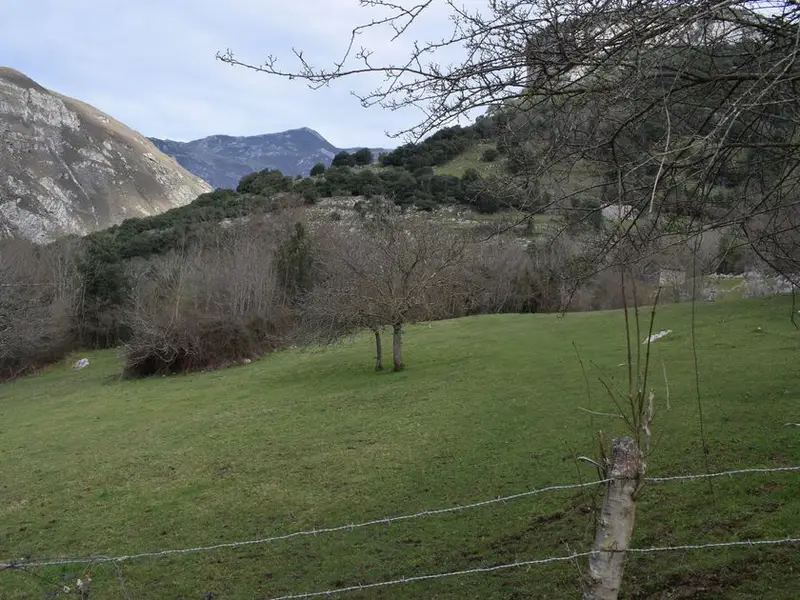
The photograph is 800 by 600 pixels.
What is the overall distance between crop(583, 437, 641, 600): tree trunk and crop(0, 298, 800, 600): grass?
3.12 feet

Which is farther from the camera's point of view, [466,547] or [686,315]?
[686,315]

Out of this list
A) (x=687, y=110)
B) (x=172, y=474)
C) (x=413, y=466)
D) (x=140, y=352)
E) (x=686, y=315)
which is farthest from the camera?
(x=140, y=352)

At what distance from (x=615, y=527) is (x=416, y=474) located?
8213 millimetres

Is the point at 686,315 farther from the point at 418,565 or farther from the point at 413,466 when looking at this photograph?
the point at 418,565

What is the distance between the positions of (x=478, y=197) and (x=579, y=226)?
82cm

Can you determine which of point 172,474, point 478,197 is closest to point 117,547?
point 172,474

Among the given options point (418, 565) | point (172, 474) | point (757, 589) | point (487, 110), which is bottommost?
point (172, 474)

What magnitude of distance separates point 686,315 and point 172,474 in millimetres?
Answer: 19957

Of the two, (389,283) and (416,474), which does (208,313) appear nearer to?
(389,283)

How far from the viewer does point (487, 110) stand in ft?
12.5

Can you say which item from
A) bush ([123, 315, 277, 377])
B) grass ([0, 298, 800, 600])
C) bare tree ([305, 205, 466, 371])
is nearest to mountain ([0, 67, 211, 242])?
bush ([123, 315, 277, 377])

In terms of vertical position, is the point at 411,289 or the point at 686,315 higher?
the point at 411,289

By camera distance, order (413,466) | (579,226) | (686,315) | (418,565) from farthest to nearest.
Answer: (686,315) < (413,466) < (418,565) < (579,226)

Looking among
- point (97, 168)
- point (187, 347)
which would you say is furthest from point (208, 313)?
point (97, 168)
